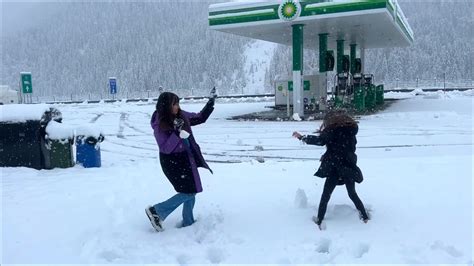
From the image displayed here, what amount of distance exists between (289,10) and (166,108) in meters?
15.4

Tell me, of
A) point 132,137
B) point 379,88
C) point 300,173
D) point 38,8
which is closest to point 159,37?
point 38,8

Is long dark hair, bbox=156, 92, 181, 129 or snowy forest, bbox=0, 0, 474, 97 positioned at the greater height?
snowy forest, bbox=0, 0, 474, 97

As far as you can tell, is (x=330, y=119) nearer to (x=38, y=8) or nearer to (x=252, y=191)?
(x=252, y=191)

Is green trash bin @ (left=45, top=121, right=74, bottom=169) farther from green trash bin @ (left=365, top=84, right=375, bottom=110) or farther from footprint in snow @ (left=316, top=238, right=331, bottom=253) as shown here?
green trash bin @ (left=365, top=84, right=375, bottom=110)

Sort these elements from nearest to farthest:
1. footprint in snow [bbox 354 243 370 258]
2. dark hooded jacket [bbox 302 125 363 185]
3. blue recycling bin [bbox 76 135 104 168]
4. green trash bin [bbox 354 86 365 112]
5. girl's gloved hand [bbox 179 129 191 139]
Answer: footprint in snow [bbox 354 243 370 258] → girl's gloved hand [bbox 179 129 191 139] → dark hooded jacket [bbox 302 125 363 185] → blue recycling bin [bbox 76 135 104 168] → green trash bin [bbox 354 86 365 112]

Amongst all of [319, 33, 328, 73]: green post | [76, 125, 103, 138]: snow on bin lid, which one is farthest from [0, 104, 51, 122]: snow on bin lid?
[319, 33, 328, 73]: green post

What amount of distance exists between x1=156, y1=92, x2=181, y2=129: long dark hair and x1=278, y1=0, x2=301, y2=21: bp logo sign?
49.8 ft

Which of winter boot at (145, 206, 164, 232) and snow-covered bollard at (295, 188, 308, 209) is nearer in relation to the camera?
winter boot at (145, 206, 164, 232)

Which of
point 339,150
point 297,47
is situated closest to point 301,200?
point 339,150

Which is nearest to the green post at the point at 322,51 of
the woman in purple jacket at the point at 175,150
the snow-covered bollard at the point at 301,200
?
the snow-covered bollard at the point at 301,200

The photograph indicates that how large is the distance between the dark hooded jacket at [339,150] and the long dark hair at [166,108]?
1439 millimetres

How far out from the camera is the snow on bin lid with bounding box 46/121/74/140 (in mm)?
7987

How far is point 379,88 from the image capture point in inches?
1129

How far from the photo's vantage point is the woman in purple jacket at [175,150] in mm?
4402
